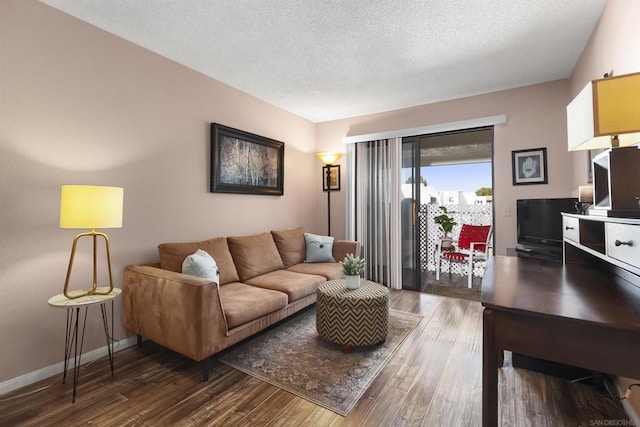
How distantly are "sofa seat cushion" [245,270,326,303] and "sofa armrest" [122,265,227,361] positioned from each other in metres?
0.76

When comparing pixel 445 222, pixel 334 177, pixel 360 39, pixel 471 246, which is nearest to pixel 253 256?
pixel 334 177

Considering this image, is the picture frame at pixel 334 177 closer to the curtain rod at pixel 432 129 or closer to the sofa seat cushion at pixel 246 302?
the curtain rod at pixel 432 129

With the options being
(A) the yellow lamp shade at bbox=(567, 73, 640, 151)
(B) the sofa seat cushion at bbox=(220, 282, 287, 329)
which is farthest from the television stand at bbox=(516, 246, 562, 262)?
(B) the sofa seat cushion at bbox=(220, 282, 287, 329)

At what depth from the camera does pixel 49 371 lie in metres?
2.03

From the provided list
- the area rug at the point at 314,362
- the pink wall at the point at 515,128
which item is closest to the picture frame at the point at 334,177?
the pink wall at the point at 515,128

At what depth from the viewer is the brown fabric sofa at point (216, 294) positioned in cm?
194

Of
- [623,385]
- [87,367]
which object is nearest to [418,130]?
[623,385]

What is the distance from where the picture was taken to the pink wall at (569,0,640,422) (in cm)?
161

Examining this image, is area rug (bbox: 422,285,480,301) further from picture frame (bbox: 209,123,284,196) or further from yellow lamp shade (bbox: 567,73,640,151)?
yellow lamp shade (bbox: 567,73,640,151)

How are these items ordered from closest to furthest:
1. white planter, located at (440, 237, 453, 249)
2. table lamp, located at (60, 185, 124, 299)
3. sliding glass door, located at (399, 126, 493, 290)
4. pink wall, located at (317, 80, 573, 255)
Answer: table lamp, located at (60, 185, 124, 299) → pink wall, located at (317, 80, 573, 255) → sliding glass door, located at (399, 126, 493, 290) → white planter, located at (440, 237, 453, 249)

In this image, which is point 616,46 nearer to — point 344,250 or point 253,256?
point 344,250

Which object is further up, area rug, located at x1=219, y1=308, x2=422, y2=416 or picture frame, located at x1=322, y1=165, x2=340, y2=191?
picture frame, located at x1=322, y1=165, x2=340, y2=191

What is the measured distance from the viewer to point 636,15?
159 centimetres

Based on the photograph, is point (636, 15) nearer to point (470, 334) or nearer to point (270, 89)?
point (470, 334)
